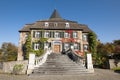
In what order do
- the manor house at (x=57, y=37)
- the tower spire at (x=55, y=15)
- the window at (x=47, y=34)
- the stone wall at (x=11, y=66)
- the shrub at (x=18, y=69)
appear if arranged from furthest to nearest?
the tower spire at (x=55, y=15) < the window at (x=47, y=34) < the manor house at (x=57, y=37) < the stone wall at (x=11, y=66) < the shrub at (x=18, y=69)

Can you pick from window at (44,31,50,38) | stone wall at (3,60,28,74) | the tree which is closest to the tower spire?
window at (44,31,50,38)

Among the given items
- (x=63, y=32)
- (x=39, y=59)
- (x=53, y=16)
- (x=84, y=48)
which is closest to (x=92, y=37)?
(x=84, y=48)

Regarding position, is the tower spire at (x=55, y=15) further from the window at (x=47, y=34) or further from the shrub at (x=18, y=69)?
A: the shrub at (x=18, y=69)

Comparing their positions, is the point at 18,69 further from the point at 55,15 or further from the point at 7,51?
the point at 7,51

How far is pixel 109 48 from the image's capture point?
29.8 metres

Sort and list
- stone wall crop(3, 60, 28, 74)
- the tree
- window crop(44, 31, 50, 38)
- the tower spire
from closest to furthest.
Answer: stone wall crop(3, 60, 28, 74) < window crop(44, 31, 50, 38) < the tower spire < the tree

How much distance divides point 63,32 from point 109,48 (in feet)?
35.4

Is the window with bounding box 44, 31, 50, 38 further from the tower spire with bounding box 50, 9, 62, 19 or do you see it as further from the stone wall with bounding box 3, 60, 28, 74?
the stone wall with bounding box 3, 60, 28, 74

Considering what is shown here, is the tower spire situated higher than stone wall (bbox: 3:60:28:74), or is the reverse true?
the tower spire

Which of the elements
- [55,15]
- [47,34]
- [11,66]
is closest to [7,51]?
[55,15]

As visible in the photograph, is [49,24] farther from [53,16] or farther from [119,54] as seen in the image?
[119,54]

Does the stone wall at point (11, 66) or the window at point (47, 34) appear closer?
the stone wall at point (11, 66)

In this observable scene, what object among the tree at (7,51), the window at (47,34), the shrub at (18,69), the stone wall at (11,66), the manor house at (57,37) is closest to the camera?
the shrub at (18,69)

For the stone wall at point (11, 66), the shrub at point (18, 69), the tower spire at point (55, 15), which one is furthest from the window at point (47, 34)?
the shrub at point (18, 69)
